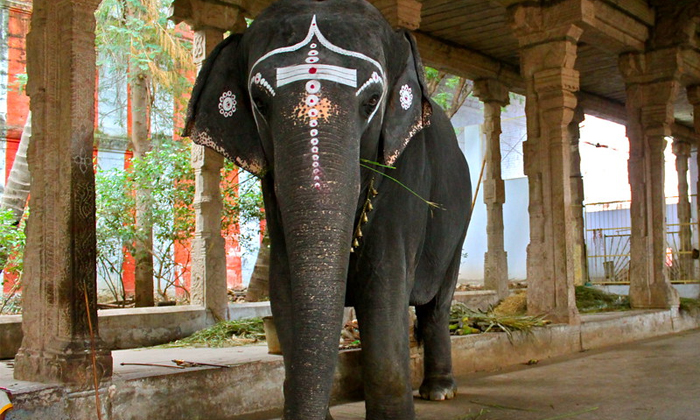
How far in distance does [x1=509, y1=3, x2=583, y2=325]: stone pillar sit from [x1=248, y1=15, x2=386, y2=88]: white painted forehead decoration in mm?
6093

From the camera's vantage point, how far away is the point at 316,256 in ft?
10.1

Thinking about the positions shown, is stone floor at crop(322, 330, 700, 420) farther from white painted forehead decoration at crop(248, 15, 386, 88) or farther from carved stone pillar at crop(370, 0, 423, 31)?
carved stone pillar at crop(370, 0, 423, 31)

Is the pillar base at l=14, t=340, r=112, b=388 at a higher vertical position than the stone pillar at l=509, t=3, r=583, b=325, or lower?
lower

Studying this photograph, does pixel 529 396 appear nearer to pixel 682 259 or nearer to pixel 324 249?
pixel 324 249

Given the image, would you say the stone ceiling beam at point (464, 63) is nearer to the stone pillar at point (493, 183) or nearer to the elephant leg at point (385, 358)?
the stone pillar at point (493, 183)

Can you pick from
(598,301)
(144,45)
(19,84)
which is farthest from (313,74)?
(19,84)

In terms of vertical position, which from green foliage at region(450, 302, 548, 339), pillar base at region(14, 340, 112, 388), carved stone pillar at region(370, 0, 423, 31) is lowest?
green foliage at region(450, 302, 548, 339)

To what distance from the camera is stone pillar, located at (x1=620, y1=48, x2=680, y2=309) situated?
38.2 feet

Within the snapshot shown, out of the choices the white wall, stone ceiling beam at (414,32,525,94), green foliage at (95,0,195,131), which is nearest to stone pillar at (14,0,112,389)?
green foliage at (95,0,195,131)

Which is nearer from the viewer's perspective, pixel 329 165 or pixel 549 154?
pixel 329 165

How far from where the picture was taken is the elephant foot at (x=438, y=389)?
5.80 metres

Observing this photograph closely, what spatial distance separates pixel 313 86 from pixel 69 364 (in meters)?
2.36

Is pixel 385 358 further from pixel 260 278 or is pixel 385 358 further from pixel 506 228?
pixel 506 228


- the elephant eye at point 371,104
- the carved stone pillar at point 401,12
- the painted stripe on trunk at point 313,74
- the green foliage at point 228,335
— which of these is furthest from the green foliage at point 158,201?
the painted stripe on trunk at point 313,74
